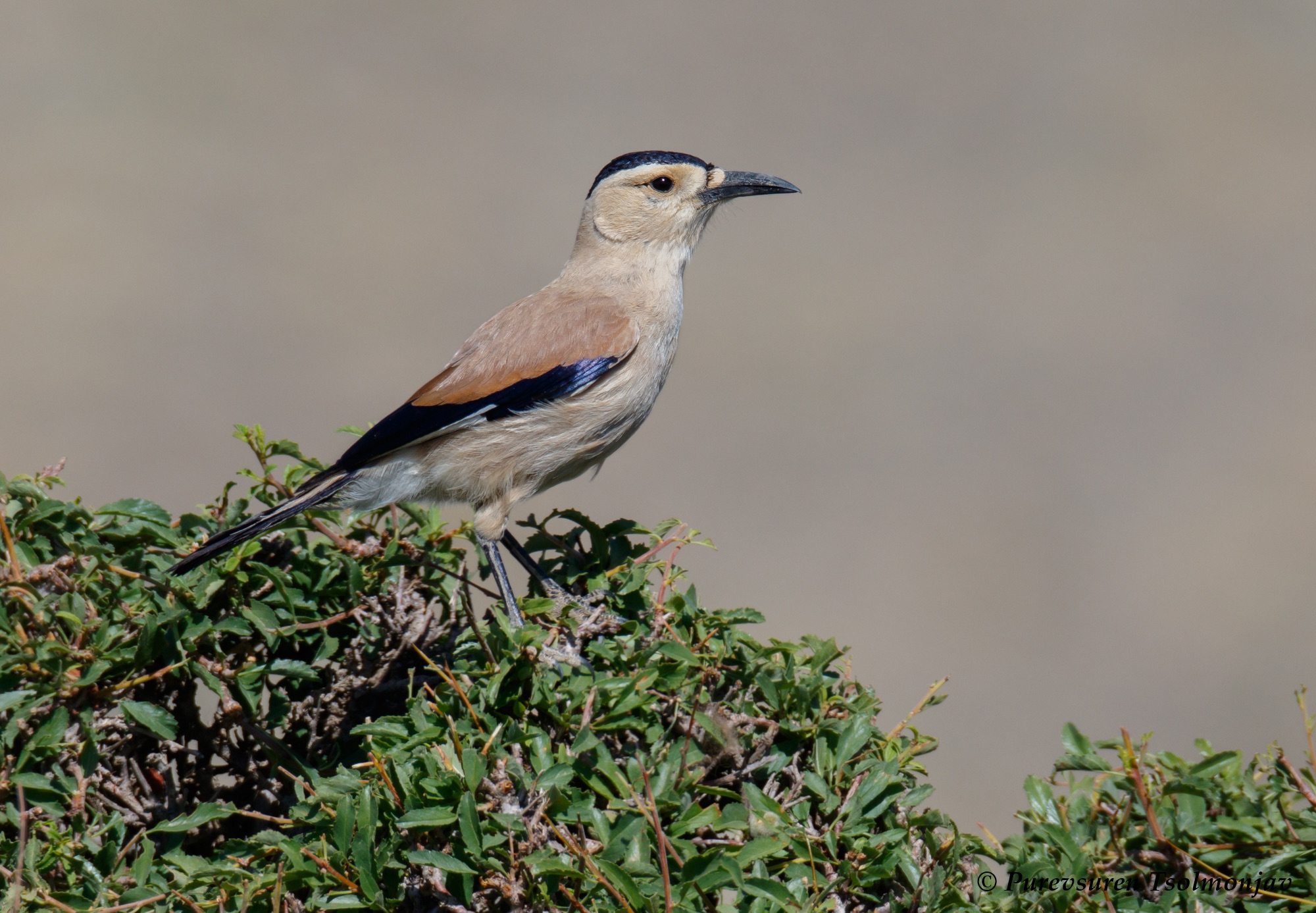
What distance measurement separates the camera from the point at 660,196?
522 centimetres

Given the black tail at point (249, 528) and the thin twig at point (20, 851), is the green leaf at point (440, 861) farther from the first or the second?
the black tail at point (249, 528)

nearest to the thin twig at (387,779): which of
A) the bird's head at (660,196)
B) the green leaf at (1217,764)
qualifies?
the green leaf at (1217,764)

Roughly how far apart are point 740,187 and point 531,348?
4.94 ft

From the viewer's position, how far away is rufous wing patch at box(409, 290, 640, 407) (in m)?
4.41

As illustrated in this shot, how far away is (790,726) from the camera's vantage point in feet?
8.99

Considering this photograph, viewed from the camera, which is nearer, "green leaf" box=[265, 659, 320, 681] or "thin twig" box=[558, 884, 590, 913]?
"thin twig" box=[558, 884, 590, 913]

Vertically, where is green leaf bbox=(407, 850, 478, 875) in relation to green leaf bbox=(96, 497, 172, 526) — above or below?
below

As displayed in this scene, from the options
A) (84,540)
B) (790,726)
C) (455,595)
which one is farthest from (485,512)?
(790,726)

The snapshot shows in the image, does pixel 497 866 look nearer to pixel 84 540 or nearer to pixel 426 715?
pixel 426 715

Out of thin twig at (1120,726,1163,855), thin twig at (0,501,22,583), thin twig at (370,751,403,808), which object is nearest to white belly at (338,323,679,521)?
thin twig at (0,501,22,583)

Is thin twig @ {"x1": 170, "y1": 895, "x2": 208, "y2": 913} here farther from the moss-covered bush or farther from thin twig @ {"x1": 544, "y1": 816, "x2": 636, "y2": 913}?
thin twig @ {"x1": 544, "y1": 816, "x2": 636, "y2": 913}

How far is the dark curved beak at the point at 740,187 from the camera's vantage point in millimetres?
5273

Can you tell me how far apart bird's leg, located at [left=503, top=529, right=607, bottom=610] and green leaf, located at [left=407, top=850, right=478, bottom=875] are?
0.85 metres

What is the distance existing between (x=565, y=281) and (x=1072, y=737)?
319 cm
